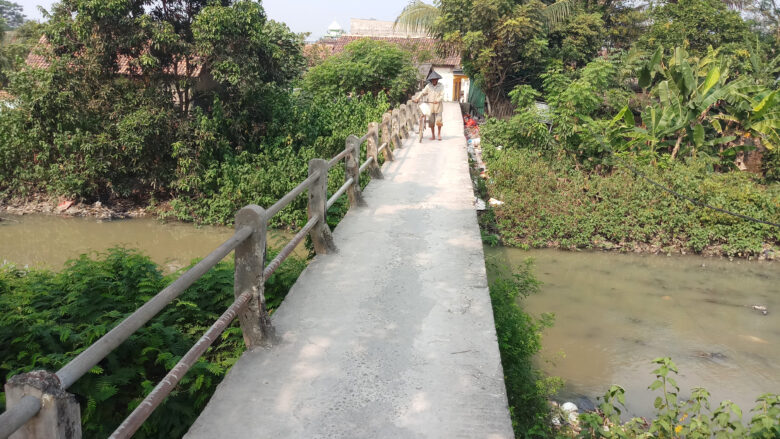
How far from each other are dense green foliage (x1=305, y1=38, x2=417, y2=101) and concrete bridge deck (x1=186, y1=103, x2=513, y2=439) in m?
14.7

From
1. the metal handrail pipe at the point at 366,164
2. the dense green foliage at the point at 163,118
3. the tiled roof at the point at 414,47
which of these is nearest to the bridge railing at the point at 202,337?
the metal handrail pipe at the point at 366,164

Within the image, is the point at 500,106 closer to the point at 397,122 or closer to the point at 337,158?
the point at 397,122

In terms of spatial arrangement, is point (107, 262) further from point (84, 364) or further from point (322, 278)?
point (84, 364)

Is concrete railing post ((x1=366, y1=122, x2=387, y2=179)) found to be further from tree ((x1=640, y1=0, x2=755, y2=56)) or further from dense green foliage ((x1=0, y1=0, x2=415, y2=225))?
tree ((x1=640, y1=0, x2=755, y2=56))

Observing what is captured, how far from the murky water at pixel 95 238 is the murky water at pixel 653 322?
6358mm

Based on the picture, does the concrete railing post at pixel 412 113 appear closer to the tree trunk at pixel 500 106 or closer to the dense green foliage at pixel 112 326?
the tree trunk at pixel 500 106

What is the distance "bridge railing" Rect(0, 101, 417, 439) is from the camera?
6.19 ft

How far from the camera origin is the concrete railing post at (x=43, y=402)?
6.16 feet

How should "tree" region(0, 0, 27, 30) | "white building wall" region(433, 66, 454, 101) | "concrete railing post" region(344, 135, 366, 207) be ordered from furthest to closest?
1. "tree" region(0, 0, 27, 30)
2. "white building wall" region(433, 66, 454, 101)
3. "concrete railing post" region(344, 135, 366, 207)

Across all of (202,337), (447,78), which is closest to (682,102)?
(202,337)

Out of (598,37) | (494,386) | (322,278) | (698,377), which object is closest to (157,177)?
(322,278)

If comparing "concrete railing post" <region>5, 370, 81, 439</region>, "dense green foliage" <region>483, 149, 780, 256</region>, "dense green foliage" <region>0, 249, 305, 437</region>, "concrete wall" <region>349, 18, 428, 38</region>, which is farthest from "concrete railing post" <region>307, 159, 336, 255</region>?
"concrete wall" <region>349, 18, 428, 38</region>

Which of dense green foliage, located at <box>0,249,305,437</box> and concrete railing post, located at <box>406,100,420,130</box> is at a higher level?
concrete railing post, located at <box>406,100,420,130</box>

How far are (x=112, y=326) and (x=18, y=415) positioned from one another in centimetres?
295
